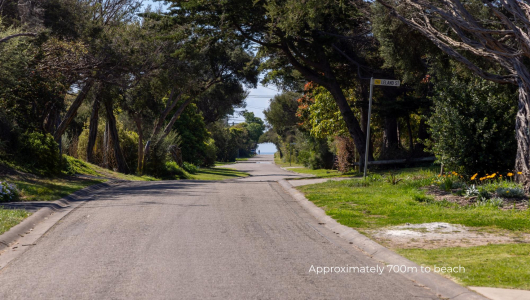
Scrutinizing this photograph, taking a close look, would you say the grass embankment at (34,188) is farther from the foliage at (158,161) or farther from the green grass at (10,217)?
the foliage at (158,161)

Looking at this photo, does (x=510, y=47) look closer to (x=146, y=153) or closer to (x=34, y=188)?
(x=34, y=188)

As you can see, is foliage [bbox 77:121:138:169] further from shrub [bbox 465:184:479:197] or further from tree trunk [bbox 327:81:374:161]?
shrub [bbox 465:184:479:197]

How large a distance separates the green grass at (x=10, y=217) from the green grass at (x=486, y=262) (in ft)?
21.6

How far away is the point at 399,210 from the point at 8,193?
30.3 ft

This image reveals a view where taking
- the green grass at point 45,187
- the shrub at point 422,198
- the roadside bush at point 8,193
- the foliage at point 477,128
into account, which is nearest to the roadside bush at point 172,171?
the green grass at point 45,187

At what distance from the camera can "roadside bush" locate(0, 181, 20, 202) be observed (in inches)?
493

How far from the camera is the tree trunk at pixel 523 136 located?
42.7 ft

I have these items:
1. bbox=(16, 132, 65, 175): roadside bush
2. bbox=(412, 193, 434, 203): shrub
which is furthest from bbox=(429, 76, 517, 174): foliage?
bbox=(16, 132, 65, 175): roadside bush

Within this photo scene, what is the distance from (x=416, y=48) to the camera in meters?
20.0

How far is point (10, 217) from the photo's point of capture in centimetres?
986

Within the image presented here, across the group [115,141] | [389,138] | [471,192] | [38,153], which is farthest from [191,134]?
[471,192]

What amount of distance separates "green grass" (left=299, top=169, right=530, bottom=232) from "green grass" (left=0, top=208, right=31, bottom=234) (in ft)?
20.2

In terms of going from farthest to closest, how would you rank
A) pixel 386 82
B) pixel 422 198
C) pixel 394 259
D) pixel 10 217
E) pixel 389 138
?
pixel 389 138, pixel 386 82, pixel 422 198, pixel 10 217, pixel 394 259

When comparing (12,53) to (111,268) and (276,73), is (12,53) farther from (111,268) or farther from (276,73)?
(276,73)
